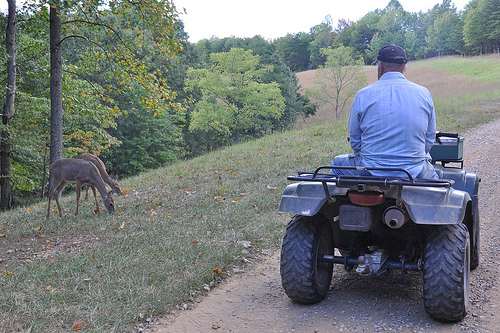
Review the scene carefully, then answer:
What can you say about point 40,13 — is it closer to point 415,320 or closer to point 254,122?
point 415,320

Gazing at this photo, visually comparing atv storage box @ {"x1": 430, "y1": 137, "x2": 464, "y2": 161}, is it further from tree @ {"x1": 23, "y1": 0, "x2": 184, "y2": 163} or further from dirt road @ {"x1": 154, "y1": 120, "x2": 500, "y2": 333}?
tree @ {"x1": 23, "y1": 0, "x2": 184, "y2": 163}

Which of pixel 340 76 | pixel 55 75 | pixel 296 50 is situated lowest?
pixel 55 75

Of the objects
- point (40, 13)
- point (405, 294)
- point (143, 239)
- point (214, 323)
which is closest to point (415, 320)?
point (405, 294)

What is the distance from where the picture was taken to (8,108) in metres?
14.4

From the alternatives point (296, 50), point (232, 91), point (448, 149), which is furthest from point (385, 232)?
point (296, 50)

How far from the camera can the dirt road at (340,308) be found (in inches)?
139

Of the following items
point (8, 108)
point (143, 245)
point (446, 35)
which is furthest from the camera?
point (446, 35)

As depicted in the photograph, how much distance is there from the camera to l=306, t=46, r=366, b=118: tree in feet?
159

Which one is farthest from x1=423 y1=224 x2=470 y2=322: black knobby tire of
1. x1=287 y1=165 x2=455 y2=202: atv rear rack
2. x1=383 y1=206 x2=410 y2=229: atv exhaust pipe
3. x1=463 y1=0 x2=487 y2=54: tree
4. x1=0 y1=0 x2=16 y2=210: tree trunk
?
x1=463 y1=0 x2=487 y2=54: tree

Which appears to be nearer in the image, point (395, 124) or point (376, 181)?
point (376, 181)

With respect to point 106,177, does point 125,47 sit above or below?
above

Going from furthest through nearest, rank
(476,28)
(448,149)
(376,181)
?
(476,28), (448,149), (376,181)

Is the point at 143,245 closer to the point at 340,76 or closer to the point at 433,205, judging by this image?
the point at 433,205

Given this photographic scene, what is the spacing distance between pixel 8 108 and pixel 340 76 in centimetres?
4089
